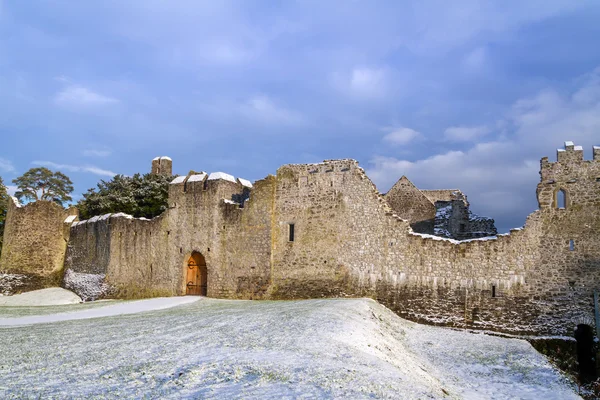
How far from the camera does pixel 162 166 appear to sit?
39.6m

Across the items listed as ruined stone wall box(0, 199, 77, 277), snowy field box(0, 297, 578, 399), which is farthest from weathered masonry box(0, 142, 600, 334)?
ruined stone wall box(0, 199, 77, 277)

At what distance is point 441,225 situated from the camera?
24516mm

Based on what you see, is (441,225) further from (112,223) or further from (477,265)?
(112,223)

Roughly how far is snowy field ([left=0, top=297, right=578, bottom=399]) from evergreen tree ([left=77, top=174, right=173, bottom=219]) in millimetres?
18059

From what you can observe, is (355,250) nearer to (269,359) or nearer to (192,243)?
(192,243)

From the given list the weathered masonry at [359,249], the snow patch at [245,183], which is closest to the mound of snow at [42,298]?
the weathered masonry at [359,249]

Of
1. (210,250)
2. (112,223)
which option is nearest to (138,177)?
(112,223)

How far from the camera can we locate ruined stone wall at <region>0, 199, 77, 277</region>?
3144 cm

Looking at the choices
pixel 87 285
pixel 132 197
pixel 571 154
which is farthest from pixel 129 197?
pixel 571 154

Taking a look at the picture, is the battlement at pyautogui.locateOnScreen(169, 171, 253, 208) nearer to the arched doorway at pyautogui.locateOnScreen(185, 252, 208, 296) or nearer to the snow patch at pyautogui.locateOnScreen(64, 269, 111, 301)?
the arched doorway at pyautogui.locateOnScreen(185, 252, 208, 296)

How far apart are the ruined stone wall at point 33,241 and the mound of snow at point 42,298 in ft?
6.20

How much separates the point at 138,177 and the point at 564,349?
30677 millimetres

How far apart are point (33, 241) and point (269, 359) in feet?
91.7

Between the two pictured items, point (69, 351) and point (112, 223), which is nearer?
point (69, 351)
